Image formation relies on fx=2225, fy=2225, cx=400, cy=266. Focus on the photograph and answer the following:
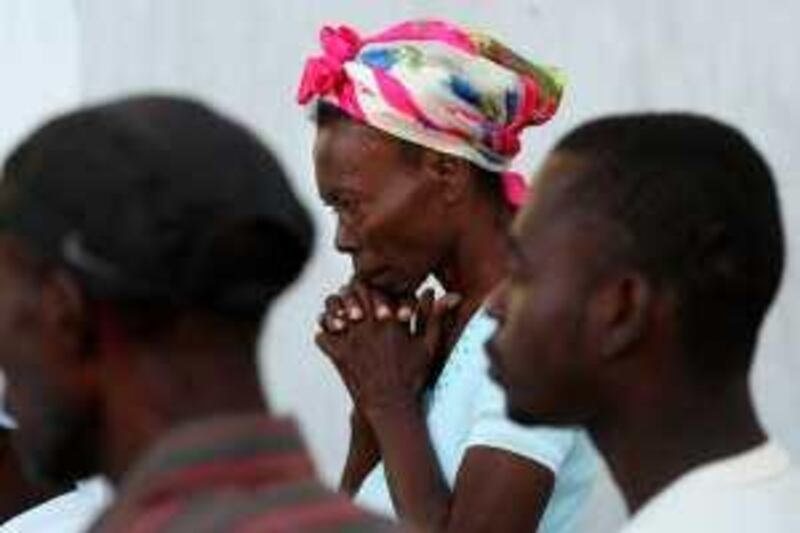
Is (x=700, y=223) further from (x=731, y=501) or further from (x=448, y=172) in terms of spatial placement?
(x=448, y=172)

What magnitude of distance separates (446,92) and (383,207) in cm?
19

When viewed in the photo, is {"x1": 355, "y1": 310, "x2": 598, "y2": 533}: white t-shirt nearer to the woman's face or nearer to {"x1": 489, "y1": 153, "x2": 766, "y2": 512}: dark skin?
the woman's face

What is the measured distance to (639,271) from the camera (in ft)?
7.64

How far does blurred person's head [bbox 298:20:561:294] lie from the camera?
3186 millimetres

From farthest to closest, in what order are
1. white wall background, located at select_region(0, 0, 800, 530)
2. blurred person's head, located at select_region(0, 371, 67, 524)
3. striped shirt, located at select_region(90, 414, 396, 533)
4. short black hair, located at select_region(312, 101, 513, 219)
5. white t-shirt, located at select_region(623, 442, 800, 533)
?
white wall background, located at select_region(0, 0, 800, 530), blurred person's head, located at select_region(0, 371, 67, 524), short black hair, located at select_region(312, 101, 513, 219), white t-shirt, located at select_region(623, 442, 800, 533), striped shirt, located at select_region(90, 414, 396, 533)

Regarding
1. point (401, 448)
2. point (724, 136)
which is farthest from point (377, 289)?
point (724, 136)

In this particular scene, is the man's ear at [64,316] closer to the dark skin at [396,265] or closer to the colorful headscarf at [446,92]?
the dark skin at [396,265]

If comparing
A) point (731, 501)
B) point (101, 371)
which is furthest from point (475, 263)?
point (101, 371)

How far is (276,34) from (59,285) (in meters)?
2.91

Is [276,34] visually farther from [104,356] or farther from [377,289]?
[104,356]

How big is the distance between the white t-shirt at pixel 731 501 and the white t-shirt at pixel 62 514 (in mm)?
1079

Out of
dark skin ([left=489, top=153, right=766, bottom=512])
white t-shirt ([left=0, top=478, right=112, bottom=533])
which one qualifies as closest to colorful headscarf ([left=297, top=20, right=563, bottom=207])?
white t-shirt ([left=0, top=478, right=112, bottom=533])

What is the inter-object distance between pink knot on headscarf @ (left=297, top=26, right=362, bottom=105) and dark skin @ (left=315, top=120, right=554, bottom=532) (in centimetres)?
6

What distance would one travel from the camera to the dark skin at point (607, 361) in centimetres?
233
